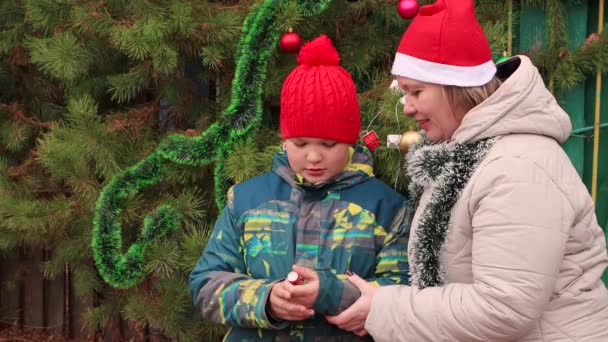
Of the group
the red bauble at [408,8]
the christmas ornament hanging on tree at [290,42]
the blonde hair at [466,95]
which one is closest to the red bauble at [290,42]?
the christmas ornament hanging on tree at [290,42]

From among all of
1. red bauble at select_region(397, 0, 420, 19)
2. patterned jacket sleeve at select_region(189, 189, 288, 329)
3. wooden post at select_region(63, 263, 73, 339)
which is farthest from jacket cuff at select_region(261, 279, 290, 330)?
wooden post at select_region(63, 263, 73, 339)

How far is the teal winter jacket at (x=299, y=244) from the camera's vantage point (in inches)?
78.6

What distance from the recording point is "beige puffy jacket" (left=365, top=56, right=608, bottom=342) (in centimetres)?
158

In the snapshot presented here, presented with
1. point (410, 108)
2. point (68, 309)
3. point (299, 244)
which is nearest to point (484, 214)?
point (410, 108)

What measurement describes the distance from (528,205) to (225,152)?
1379 millimetres

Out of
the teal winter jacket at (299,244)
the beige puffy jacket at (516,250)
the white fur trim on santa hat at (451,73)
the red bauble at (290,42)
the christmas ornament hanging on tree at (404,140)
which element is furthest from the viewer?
the red bauble at (290,42)

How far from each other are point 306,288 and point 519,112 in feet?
2.38

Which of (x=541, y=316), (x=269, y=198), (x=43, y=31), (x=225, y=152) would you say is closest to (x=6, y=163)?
(x=43, y=31)

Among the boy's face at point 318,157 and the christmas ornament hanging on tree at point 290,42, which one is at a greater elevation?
the christmas ornament hanging on tree at point 290,42

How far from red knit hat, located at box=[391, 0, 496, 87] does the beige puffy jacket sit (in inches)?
3.9

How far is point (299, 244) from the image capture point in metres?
2.01

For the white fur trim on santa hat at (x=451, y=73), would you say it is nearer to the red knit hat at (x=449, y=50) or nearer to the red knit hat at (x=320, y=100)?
the red knit hat at (x=449, y=50)

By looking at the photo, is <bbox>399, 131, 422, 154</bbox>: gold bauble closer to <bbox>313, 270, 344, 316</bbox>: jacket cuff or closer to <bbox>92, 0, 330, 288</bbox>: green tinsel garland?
<bbox>313, 270, 344, 316</bbox>: jacket cuff

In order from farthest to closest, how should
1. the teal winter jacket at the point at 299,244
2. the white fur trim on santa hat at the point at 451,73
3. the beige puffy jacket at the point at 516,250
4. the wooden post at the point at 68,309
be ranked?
the wooden post at the point at 68,309, the teal winter jacket at the point at 299,244, the white fur trim on santa hat at the point at 451,73, the beige puffy jacket at the point at 516,250
